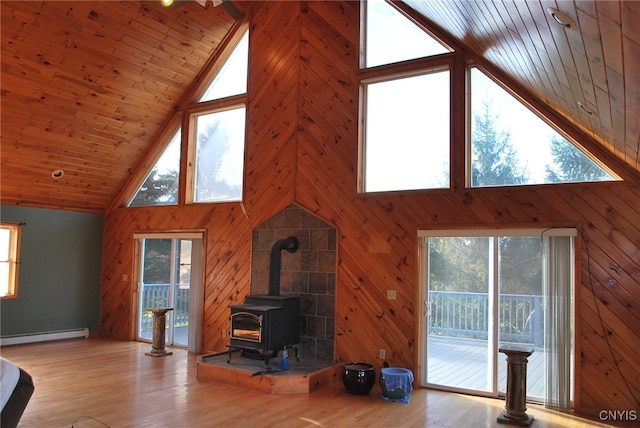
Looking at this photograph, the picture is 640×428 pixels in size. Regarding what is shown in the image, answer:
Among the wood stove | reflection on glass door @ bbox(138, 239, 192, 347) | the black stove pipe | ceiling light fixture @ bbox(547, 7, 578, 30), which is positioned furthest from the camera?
reflection on glass door @ bbox(138, 239, 192, 347)

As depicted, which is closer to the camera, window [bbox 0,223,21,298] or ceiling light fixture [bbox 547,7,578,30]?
ceiling light fixture [bbox 547,7,578,30]

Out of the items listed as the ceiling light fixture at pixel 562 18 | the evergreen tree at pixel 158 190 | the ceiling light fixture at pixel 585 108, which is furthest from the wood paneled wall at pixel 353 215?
the ceiling light fixture at pixel 562 18

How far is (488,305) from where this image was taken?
18.7ft

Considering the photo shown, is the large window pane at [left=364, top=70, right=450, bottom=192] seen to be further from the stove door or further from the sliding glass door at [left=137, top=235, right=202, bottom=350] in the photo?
the sliding glass door at [left=137, top=235, right=202, bottom=350]

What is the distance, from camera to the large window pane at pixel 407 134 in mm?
6188

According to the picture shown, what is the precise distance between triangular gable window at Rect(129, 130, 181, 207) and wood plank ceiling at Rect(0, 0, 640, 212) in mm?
349

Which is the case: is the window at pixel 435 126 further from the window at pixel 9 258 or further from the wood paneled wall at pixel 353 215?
the window at pixel 9 258

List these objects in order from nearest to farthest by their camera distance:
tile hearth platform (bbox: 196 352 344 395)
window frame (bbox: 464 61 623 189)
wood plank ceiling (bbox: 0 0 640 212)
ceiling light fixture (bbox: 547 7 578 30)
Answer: ceiling light fixture (bbox: 547 7 578 30), wood plank ceiling (bbox: 0 0 640 212), window frame (bbox: 464 61 623 189), tile hearth platform (bbox: 196 352 344 395)

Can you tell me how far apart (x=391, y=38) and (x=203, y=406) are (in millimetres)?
4971

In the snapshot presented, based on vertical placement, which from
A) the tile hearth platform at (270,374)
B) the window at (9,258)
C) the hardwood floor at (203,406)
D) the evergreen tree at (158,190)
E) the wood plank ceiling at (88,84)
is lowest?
the hardwood floor at (203,406)

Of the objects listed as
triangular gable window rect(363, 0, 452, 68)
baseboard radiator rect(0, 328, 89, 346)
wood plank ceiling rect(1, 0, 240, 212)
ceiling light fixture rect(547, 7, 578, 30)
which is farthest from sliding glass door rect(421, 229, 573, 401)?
baseboard radiator rect(0, 328, 89, 346)

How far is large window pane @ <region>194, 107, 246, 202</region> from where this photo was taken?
771 cm

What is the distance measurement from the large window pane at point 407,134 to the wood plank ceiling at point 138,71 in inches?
31.4

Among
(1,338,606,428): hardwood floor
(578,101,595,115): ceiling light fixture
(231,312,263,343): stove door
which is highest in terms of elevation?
(578,101,595,115): ceiling light fixture
